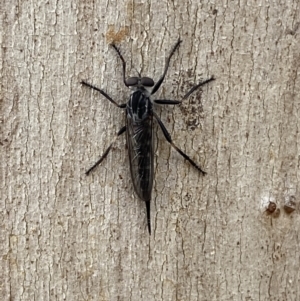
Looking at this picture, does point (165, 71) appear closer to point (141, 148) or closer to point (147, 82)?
point (147, 82)

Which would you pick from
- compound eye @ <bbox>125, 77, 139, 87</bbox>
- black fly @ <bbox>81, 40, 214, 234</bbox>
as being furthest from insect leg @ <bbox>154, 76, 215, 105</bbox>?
compound eye @ <bbox>125, 77, 139, 87</bbox>

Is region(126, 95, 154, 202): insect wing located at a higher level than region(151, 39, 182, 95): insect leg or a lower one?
lower

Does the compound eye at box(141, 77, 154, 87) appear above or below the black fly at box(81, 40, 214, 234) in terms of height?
above

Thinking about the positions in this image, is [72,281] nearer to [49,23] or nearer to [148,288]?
[148,288]

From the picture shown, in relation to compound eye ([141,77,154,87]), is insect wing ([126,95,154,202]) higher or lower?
lower

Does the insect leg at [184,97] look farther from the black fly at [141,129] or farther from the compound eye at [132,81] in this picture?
the compound eye at [132,81]

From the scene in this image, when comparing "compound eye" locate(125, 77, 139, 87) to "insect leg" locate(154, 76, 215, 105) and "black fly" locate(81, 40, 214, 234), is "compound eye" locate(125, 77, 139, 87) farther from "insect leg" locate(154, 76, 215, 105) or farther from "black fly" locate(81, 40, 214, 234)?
"insect leg" locate(154, 76, 215, 105)

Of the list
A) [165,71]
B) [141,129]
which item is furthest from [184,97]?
[141,129]

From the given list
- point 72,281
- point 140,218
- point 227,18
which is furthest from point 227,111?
point 72,281
